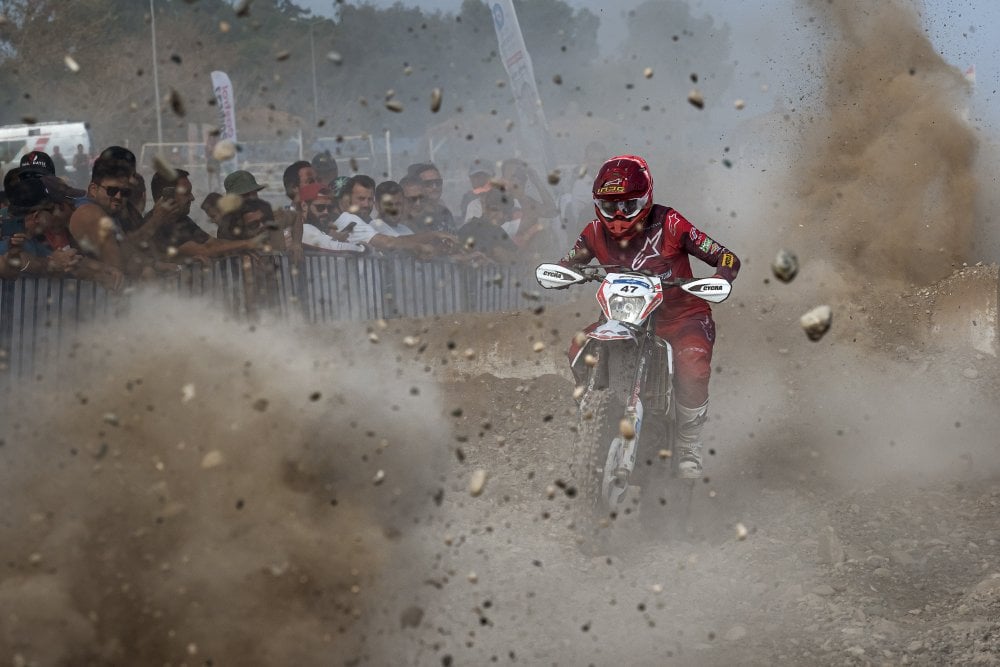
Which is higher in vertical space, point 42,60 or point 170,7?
point 170,7

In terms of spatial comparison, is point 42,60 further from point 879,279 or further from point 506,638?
point 506,638

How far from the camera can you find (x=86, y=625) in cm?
407

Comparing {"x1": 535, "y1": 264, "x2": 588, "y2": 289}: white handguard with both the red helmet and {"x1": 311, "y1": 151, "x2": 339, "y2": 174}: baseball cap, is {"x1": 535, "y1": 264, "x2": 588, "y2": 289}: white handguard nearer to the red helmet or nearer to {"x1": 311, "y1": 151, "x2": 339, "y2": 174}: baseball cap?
the red helmet

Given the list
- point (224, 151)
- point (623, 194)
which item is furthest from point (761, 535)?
point (224, 151)

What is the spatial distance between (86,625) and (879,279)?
9366 mm

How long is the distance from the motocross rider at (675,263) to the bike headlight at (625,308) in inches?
12.0

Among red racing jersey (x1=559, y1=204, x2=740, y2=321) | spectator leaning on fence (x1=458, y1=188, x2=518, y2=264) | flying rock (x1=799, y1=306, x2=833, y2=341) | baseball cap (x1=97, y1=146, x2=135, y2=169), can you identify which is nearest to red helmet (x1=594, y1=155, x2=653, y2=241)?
red racing jersey (x1=559, y1=204, x2=740, y2=321)

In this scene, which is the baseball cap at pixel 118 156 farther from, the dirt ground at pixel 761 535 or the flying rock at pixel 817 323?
the flying rock at pixel 817 323

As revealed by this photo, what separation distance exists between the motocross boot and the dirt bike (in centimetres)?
8

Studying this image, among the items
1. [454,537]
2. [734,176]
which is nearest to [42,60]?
[734,176]

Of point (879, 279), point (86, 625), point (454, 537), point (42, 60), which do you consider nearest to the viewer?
point (86, 625)

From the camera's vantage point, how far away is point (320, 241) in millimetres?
9172

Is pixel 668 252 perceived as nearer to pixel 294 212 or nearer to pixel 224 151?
pixel 224 151

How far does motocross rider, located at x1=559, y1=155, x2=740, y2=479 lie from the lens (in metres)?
6.03
